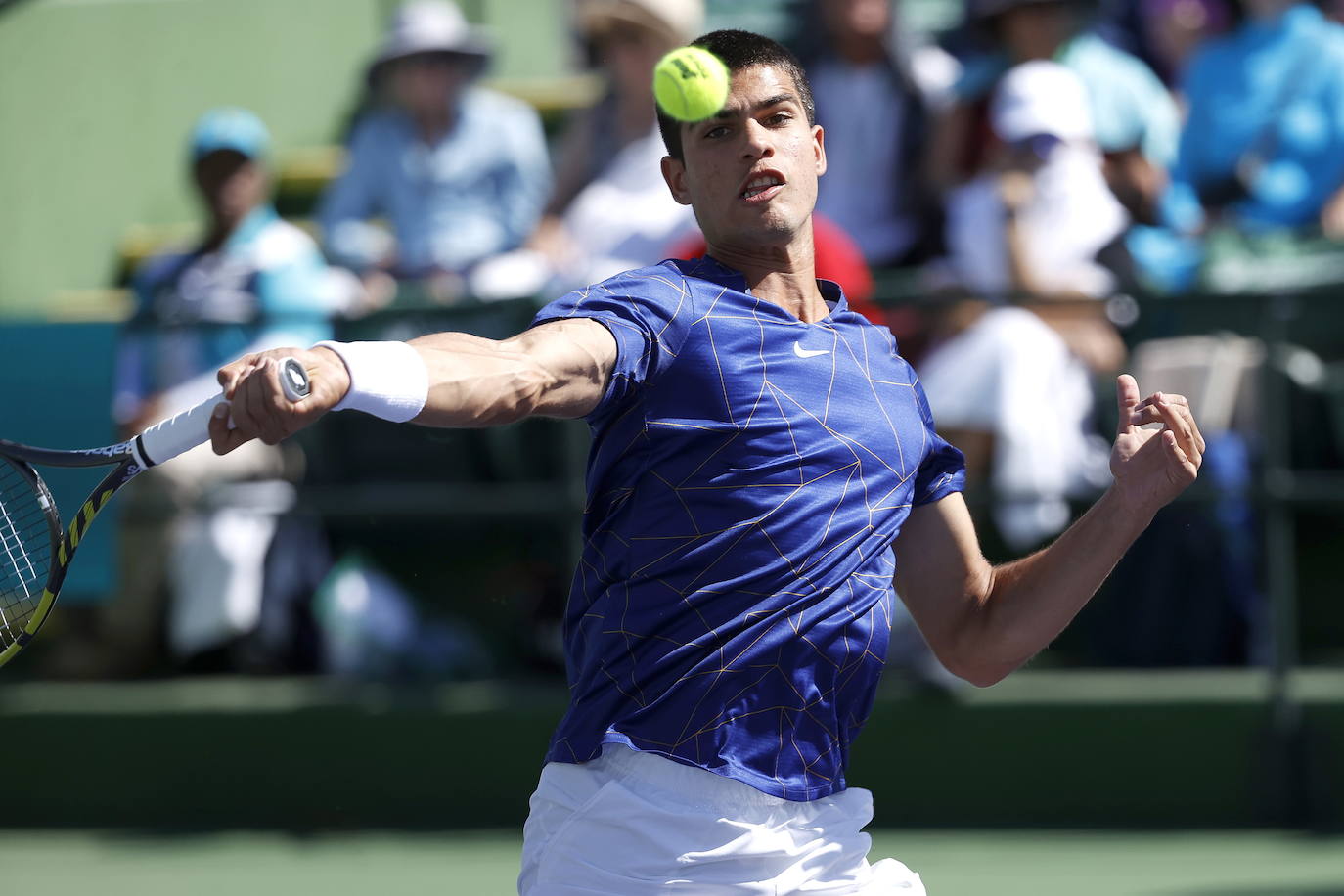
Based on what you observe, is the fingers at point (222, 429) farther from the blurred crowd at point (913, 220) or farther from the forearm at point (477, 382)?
the blurred crowd at point (913, 220)

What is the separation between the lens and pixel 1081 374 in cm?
619

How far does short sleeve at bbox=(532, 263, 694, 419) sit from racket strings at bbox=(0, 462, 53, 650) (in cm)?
100

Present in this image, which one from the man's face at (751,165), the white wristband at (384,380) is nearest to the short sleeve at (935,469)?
the man's face at (751,165)

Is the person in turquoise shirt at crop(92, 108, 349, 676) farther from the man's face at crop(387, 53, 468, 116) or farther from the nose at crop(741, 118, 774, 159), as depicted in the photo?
the nose at crop(741, 118, 774, 159)

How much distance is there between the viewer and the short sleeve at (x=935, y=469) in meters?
3.14

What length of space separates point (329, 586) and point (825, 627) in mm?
4103

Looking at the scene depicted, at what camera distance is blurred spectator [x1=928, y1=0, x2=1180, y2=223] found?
22.6 ft

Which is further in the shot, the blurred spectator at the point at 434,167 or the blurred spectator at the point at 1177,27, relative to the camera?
the blurred spectator at the point at 434,167

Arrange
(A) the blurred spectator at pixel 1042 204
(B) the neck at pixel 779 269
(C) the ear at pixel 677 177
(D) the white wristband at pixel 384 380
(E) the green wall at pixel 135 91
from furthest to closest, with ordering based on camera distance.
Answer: (E) the green wall at pixel 135 91 → (A) the blurred spectator at pixel 1042 204 → (C) the ear at pixel 677 177 → (B) the neck at pixel 779 269 → (D) the white wristband at pixel 384 380

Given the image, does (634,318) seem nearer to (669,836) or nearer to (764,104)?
(764,104)

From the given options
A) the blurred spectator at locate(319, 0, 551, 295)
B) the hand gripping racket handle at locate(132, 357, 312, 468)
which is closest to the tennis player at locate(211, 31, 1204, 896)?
the hand gripping racket handle at locate(132, 357, 312, 468)

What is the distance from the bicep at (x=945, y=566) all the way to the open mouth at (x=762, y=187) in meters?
0.64

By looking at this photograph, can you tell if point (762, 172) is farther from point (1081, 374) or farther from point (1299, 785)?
point (1299, 785)

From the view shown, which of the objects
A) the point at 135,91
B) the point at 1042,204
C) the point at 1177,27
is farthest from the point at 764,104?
the point at 135,91
